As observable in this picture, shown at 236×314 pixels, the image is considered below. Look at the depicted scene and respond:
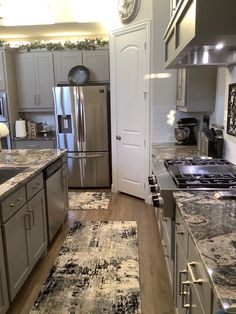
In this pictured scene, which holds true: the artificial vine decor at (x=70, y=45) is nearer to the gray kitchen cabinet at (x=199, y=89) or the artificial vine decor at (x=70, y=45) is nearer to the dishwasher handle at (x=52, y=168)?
the gray kitchen cabinet at (x=199, y=89)

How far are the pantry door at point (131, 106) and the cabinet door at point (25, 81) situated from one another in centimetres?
169

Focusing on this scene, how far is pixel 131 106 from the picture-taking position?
4.00 meters

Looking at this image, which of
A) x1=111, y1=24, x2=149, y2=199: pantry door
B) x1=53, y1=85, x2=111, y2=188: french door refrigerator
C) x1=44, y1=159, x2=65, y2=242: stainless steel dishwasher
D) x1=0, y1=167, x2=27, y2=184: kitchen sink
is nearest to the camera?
Result: x1=0, y1=167, x2=27, y2=184: kitchen sink

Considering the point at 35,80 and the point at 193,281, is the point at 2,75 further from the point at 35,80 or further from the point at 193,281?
the point at 193,281

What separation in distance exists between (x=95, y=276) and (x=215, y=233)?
1.52 m

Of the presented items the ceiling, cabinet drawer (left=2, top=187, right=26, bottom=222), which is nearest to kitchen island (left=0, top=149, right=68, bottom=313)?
cabinet drawer (left=2, top=187, right=26, bottom=222)

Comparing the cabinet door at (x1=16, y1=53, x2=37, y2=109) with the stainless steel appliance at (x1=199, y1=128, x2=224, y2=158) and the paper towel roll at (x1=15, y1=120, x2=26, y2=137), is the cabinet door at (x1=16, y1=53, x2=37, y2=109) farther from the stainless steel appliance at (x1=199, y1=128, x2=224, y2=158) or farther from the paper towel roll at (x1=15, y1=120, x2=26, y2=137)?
the stainless steel appliance at (x1=199, y1=128, x2=224, y2=158)

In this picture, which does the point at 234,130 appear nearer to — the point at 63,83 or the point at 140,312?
the point at 140,312

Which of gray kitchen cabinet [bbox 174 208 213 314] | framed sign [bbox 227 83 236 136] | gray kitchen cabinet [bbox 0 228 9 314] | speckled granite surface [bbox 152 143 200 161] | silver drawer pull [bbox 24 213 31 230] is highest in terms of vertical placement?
framed sign [bbox 227 83 236 136]

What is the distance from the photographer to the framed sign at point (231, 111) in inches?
90.5

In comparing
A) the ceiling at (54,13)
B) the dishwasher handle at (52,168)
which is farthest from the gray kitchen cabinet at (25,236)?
the ceiling at (54,13)

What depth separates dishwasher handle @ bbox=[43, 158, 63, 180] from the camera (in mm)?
2678

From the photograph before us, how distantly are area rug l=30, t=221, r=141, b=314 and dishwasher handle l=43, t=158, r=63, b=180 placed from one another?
2.49ft

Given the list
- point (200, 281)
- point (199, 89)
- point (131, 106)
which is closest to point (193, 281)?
point (200, 281)
